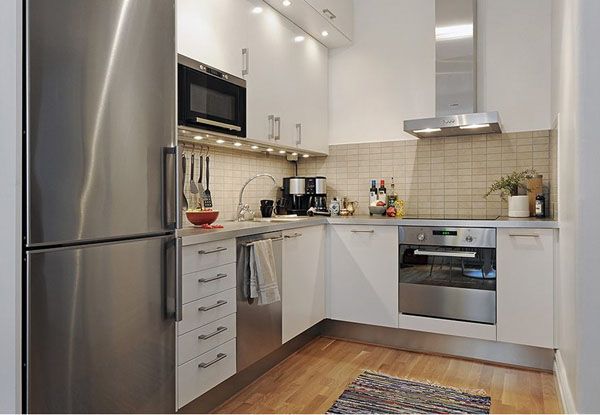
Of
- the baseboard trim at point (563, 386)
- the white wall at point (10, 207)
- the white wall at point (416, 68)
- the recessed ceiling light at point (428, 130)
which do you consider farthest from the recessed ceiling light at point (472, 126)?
the white wall at point (10, 207)

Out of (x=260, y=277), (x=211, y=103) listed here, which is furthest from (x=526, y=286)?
(x=211, y=103)

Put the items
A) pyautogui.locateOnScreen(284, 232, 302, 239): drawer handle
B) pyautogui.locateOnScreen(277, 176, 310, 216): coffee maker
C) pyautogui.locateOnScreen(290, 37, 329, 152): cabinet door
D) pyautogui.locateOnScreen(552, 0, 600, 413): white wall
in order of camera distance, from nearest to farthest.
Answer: pyautogui.locateOnScreen(552, 0, 600, 413): white wall, pyautogui.locateOnScreen(284, 232, 302, 239): drawer handle, pyautogui.locateOnScreen(290, 37, 329, 152): cabinet door, pyautogui.locateOnScreen(277, 176, 310, 216): coffee maker

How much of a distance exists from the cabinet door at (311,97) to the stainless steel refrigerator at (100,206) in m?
1.77

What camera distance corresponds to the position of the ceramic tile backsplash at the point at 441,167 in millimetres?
3408

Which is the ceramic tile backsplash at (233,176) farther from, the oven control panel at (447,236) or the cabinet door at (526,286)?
the cabinet door at (526,286)

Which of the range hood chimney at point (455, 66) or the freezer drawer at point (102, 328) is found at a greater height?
the range hood chimney at point (455, 66)

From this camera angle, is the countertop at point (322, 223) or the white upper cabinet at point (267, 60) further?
the white upper cabinet at point (267, 60)

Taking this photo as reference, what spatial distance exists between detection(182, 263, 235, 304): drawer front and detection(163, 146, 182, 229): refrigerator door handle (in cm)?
32

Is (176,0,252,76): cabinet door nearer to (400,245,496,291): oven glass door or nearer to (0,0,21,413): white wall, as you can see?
(0,0,21,413): white wall

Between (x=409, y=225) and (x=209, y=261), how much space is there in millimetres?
1498

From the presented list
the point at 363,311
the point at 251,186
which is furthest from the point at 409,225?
the point at 251,186

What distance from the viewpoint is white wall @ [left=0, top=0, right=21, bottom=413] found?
1261 mm

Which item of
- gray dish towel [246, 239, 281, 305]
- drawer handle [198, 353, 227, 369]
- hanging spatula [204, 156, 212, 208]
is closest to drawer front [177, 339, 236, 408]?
drawer handle [198, 353, 227, 369]

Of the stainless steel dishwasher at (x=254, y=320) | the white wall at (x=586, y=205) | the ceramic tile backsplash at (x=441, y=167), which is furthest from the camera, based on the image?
the ceramic tile backsplash at (x=441, y=167)
